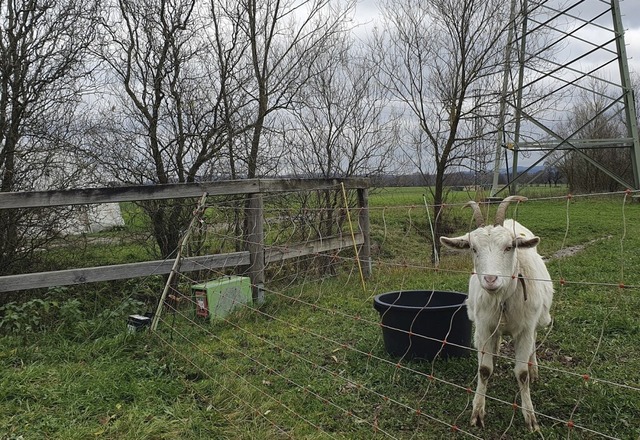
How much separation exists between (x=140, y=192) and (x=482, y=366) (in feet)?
12.9

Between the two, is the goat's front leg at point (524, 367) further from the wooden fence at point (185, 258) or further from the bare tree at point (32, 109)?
the bare tree at point (32, 109)

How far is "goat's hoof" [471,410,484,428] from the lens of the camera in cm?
313

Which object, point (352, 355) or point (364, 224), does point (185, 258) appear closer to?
point (352, 355)

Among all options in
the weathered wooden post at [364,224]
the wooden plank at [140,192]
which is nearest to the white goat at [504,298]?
the wooden plank at [140,192]

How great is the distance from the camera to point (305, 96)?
8297 mm

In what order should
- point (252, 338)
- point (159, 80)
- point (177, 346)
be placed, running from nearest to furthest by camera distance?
point (177, 346) < point (252, 338) < point (159, 80)

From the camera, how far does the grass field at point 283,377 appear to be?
10.1ft

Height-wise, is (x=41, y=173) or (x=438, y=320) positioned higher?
(x=41, y=173)

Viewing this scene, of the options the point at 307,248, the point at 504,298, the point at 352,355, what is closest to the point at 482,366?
the point at 504,298

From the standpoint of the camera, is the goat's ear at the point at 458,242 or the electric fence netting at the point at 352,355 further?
the electric fence netting at the point at 352,355

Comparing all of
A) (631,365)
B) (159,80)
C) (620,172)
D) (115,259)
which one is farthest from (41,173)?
(620,172)

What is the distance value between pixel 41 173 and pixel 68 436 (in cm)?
426

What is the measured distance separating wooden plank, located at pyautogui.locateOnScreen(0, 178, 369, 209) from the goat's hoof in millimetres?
3668

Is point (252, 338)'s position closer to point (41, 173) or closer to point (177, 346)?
point (177, 346)
